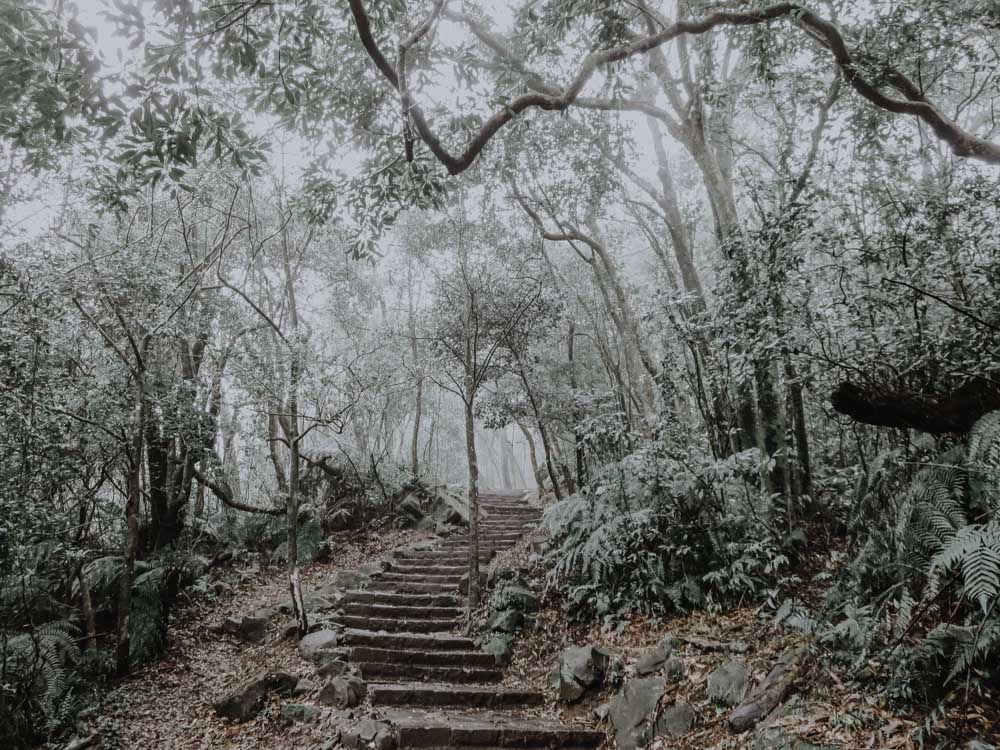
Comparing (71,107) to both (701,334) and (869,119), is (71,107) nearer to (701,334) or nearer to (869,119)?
(701,334)

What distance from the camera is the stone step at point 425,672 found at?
259 inches

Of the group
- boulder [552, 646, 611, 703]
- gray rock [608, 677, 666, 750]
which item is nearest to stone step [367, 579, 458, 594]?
boulder [552, 646, 611, 703]

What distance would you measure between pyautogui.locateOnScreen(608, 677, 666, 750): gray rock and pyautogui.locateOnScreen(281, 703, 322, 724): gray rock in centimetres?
325

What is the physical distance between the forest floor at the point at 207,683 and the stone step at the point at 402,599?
1176 millimetres

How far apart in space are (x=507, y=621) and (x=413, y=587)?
2.88 metres

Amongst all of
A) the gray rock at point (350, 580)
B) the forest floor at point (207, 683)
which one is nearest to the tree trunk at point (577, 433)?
the gray rock at point (350, 580)

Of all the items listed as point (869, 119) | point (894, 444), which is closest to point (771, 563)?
point (894, 444)

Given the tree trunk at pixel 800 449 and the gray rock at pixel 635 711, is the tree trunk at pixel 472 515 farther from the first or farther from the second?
the tree trunk at pixel 800 449

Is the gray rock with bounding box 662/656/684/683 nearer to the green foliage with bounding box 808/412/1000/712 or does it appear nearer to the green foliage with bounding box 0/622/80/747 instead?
the green foliage with bounding box 808/412/1000/712

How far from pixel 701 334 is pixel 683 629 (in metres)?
3.47

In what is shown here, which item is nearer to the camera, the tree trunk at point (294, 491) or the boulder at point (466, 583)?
the tree trunk at point (294, 491)

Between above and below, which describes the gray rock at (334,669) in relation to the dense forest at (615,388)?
below

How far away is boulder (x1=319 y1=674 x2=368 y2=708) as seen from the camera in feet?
19.2

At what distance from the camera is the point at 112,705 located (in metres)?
6.53
